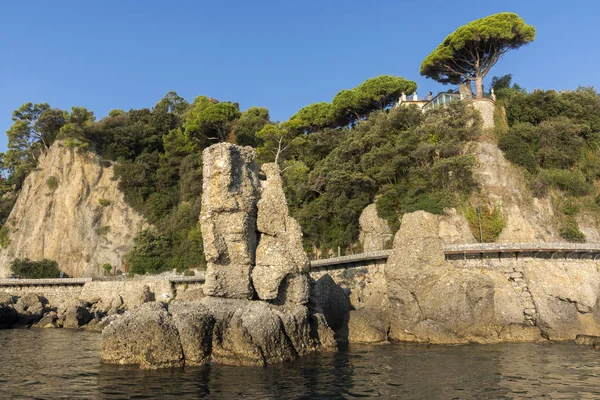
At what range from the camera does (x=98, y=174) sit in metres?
57.8

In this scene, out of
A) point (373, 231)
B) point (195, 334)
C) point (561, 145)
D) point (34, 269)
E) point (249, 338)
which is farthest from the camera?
point (34, 269)

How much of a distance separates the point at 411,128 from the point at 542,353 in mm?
24923

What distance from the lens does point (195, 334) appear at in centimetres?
1516

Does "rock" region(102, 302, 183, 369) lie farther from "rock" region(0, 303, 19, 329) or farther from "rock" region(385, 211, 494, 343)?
"rock" region(0, 303, 19, 329)

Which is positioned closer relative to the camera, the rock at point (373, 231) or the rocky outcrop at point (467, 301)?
the rocky outcrop at point (467, 301)

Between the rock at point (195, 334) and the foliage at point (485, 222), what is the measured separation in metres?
23.3

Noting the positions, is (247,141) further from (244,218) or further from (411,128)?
(244,218)

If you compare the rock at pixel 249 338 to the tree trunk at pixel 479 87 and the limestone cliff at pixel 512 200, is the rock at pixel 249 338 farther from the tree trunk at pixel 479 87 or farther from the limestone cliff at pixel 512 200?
the tree trunk at pixel 479 87

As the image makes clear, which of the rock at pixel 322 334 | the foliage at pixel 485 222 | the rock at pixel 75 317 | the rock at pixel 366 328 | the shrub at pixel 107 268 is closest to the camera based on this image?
the rock at pixel 322 334

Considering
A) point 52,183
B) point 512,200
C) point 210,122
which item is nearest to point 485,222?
point 512,200

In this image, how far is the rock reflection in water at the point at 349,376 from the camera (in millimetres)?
11469

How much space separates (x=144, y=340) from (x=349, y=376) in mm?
6956

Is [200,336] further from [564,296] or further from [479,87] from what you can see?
[479,87]

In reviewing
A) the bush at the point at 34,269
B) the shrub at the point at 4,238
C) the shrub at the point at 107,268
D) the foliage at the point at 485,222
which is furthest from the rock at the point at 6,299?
the foliage at the point at 485,222
